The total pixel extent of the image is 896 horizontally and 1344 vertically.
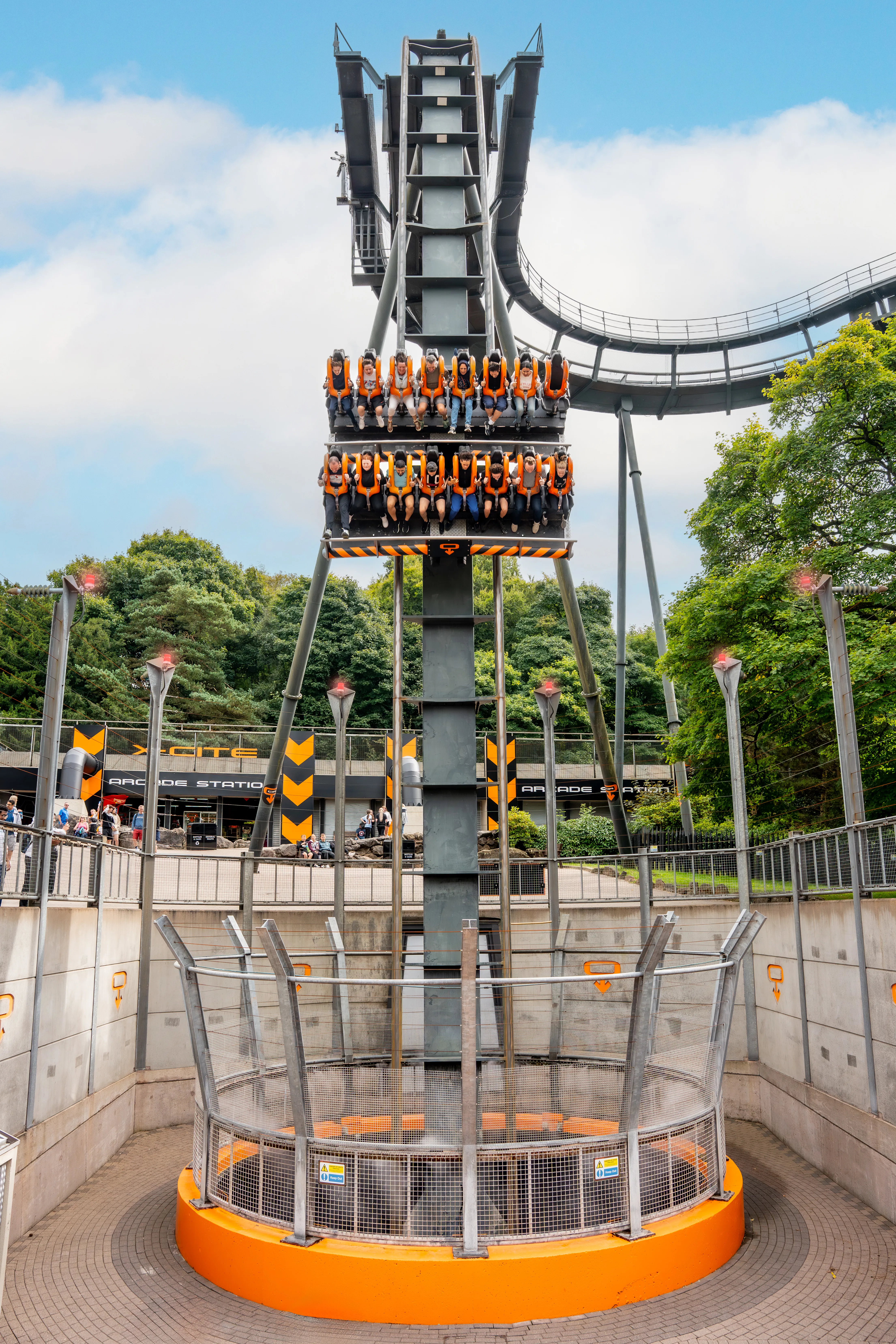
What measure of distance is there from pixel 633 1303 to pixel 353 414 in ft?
40.6

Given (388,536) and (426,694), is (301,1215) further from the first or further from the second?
(388,536)

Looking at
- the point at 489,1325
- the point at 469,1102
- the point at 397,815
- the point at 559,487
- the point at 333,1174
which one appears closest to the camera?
the point at 489,1325

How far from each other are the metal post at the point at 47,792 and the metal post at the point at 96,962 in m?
1.99

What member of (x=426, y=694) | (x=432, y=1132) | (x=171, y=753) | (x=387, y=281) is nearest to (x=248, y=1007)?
(x=432, y=1132)

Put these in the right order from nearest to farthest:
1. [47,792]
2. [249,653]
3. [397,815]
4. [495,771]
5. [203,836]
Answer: [47,792]
[397,815]
[495,771]
[203,836]
[249,653]

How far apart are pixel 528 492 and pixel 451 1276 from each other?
10.3 m

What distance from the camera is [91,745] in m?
27.5

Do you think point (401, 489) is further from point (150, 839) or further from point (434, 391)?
point (150, 839)

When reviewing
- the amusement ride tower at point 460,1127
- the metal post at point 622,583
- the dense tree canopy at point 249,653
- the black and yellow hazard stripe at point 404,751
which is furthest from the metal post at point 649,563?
the amusement ride tower at point 460,1127

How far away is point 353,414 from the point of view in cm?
1532

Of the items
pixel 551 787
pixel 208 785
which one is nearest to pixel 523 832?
pixel 551 787

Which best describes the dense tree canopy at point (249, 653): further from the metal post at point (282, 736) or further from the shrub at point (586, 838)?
the metal post at point (282, 736)

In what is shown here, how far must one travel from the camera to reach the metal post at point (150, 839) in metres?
16.4

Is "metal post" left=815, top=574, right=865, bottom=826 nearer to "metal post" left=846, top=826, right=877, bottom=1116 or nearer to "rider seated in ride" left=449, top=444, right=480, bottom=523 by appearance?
"metal post" left=846, top=826, right=877, bottom=1116
